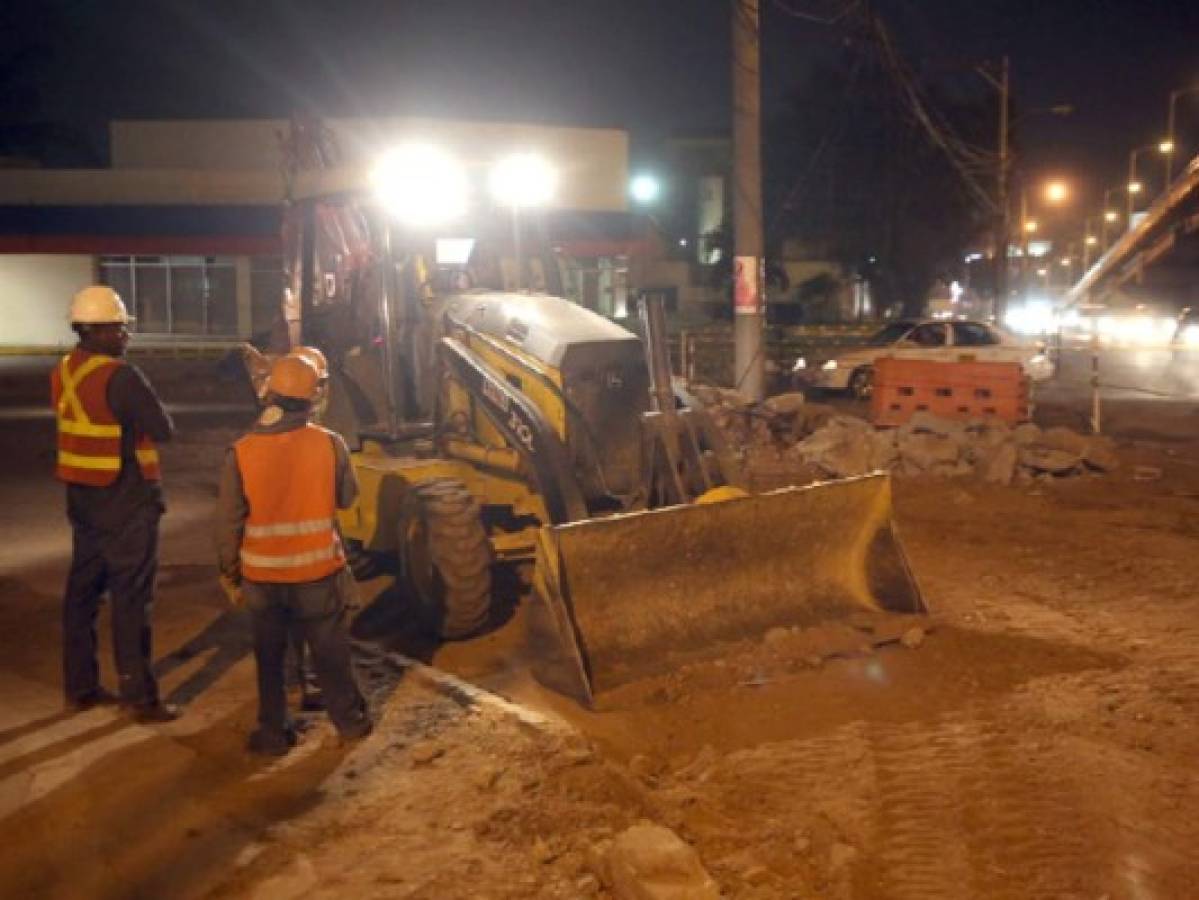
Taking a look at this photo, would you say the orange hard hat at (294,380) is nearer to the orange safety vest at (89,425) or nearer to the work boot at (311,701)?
the orange safety vest at (89,425)

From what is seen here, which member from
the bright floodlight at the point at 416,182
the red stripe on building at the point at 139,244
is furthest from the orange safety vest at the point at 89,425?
the red stripe on building at the point at 139,244

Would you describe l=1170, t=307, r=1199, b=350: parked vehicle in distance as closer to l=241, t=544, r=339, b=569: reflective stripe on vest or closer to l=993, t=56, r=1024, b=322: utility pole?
l=993, t=56, r=1024, b=322: utility pole

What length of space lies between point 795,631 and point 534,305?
286 cm

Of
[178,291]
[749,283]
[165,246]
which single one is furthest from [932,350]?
[178,291]

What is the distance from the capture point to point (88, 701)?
6.57m

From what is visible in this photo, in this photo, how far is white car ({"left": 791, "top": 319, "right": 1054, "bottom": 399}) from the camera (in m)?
22.4

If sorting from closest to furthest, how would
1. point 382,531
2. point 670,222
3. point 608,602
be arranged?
point 608,602
point 382,531
point 670,222

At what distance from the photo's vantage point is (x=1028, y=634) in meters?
8.20

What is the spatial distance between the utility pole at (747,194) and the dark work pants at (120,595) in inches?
424

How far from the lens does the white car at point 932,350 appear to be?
22391mm

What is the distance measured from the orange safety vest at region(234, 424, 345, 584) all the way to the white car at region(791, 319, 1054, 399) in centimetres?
1687

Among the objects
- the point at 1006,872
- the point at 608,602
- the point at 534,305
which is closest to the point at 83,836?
the point at 608,602

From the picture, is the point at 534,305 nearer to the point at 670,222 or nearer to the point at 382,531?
the point at 382,531

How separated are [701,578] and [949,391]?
9.93 meters
